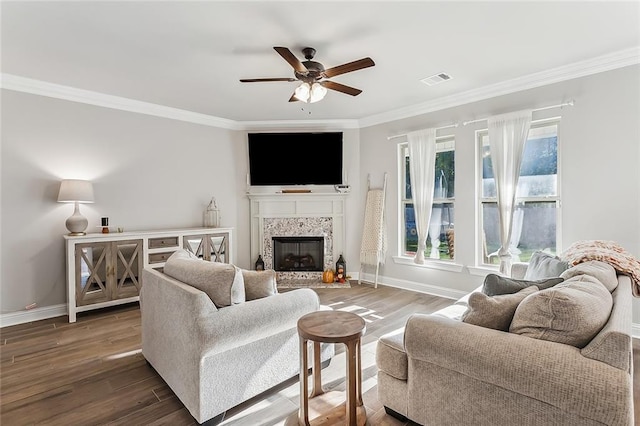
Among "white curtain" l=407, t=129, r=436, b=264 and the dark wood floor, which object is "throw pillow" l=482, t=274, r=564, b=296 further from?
"white curtain" l=407, t=129, r=436, b=264

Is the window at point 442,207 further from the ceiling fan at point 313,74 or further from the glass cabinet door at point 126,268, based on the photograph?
the glass cabinet door at point 126,268

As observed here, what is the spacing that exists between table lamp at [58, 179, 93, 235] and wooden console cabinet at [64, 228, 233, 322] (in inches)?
5.6

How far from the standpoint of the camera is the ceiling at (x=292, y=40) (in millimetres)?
2275

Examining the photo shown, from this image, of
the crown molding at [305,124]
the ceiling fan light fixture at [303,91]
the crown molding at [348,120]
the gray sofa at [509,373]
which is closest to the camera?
the gray sofa at [509,373]

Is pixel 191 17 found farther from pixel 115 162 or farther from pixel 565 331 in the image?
pixel 565 331

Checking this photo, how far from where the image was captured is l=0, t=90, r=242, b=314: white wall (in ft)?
11.3

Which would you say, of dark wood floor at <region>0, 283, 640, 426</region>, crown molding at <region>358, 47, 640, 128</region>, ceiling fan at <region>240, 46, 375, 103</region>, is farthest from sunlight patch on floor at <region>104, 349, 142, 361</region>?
crown molding at <region>358, 47, 640, 128</region>

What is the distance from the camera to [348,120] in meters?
5.19

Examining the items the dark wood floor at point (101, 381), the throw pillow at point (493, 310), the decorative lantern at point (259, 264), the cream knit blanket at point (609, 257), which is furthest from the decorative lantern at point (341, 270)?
the throw pillow at point (493, 310)

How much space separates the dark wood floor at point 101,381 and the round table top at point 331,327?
61cm

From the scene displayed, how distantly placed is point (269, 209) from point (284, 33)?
10.2ft

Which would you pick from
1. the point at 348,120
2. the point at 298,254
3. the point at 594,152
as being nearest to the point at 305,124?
the point at 348,120

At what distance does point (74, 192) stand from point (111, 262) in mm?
877

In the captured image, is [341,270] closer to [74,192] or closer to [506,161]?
[506,161]
